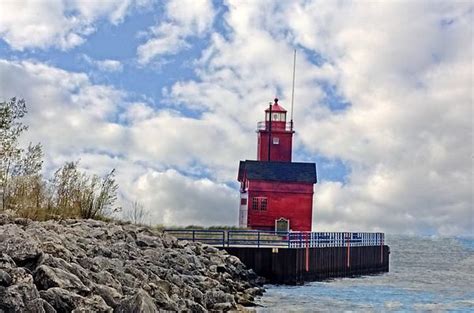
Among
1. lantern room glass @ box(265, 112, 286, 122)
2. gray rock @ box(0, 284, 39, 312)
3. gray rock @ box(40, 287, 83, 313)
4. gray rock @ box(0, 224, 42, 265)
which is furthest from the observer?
lantern room glass @ box(265, 112, 286, 122)

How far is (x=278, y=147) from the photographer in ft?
140

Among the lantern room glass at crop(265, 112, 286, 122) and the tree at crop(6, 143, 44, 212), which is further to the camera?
the lantern room glass at crop(265, 112, 286, 122)

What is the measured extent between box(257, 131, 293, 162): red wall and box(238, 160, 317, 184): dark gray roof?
2.21 m

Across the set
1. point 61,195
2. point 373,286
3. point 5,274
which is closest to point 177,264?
point 61,195

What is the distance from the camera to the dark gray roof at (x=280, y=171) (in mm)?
39219

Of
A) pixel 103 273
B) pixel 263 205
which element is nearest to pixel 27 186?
pixel 103 273

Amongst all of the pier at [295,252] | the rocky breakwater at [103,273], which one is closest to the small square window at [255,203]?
the pier at [295,252]

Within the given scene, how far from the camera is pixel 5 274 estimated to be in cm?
1012

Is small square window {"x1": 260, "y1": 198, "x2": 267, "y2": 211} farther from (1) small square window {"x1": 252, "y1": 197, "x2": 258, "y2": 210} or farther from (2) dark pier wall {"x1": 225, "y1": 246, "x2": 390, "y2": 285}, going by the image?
(2) dark pier wall {"x1": 225, "y1": 246, "x2": 390, "y2": 285}

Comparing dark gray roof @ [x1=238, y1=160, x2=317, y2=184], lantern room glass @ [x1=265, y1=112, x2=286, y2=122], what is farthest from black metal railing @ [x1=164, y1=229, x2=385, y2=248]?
lantern room glass @ [x1=265, y1=112, x2=286, y2=122]

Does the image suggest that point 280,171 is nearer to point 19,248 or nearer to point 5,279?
point 19,248

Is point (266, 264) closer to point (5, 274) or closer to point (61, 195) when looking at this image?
point (61, 195)

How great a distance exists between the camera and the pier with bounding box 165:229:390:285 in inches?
1086

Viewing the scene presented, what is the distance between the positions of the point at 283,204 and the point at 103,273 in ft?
86.2
